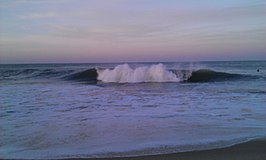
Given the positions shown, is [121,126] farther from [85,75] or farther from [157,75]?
[85,75]

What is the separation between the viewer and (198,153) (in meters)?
4.89

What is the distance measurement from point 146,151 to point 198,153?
0.79 m

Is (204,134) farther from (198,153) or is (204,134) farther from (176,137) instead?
(198,153)

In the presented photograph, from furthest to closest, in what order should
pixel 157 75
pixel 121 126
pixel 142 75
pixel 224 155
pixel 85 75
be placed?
pixel 85 75 → pixel 142 75 → pixel 157 75 → pixel 121 126 → pixel 224 155

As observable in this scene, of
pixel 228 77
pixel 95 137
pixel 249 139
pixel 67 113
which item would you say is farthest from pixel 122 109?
pixel 228 77

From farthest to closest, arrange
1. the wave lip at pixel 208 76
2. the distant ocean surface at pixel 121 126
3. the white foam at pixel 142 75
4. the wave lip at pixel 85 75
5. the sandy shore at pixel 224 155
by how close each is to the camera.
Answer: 1. the wave lip at pixel 85 75
2. the wave lip at pixel 208 76
3. the white foam at pixel 142 75
4. the distant ocean surface at pixel 121 126
5. the sandy shore at pixel 224 155

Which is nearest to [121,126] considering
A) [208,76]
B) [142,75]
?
[142,75]

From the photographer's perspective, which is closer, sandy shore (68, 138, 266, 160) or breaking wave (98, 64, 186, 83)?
sandy shore (68, 138, 266, 160)

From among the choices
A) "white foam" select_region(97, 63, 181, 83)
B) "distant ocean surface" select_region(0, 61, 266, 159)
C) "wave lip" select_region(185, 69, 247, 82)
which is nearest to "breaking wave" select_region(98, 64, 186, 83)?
"white foam" select_region(97, 63, 181, 83)

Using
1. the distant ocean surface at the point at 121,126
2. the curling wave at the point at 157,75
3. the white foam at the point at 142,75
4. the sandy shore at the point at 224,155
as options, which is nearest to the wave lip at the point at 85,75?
the curling wave at the point at 157,75

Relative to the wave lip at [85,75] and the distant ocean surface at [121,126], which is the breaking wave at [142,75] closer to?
the wave lip at [85,75]

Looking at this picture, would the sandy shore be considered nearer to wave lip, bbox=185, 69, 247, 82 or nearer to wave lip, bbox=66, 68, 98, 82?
wave lip, bbox=185, 69, 247, 82

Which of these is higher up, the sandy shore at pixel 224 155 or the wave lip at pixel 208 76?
the wave lip at pixel 208 76

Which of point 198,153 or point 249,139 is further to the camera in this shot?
point 249,139
